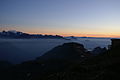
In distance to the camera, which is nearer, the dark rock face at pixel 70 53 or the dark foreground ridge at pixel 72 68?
the dark foreground ridge at pixel 72 68

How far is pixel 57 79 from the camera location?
764 inches

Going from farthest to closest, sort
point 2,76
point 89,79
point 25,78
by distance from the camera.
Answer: point 2,76 → point 25,78 → point 89,79

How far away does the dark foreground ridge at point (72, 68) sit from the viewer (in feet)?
57.9

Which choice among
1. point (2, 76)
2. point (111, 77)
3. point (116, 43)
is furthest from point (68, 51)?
point (111, 77)

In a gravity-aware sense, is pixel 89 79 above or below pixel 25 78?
above

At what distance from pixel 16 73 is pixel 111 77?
57.9m

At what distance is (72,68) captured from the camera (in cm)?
2308

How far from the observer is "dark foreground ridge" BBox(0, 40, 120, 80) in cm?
1766

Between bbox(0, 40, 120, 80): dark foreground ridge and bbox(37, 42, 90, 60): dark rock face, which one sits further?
bbox(37, 42, 90, 60): dark rock face

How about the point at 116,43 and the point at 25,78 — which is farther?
the point at 25,78

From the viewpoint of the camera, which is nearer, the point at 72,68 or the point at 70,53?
the point at 72,68

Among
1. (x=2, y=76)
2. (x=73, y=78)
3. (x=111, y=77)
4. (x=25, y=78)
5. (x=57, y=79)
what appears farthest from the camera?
(x=2, y=76)

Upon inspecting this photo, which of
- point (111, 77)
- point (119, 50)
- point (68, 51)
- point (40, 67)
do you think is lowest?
point (40, 67)

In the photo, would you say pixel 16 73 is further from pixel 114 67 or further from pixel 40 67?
pixel 114 67
